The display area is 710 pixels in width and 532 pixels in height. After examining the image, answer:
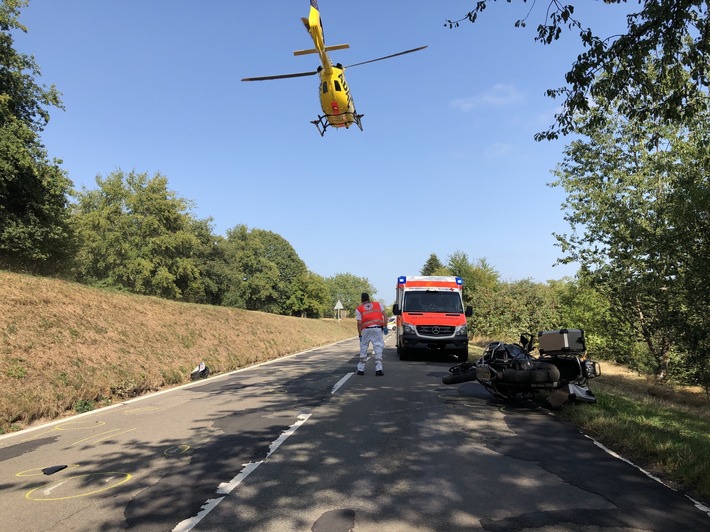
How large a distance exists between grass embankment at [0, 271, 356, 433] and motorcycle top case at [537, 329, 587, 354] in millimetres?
8949

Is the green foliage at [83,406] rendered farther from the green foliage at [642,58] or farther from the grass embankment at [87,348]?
the green foliage at [642,58]

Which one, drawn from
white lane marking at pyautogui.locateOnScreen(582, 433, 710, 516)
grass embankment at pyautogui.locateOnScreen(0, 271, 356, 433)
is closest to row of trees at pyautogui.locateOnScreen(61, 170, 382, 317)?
grass embankment at pyautogui.locateOnScreen(0, 271, 356, 433)

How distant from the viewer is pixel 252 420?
7156mm

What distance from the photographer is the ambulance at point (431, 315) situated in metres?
15.9

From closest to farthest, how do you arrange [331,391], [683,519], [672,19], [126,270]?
[683,519] → [672,19] → [331,391] → [126,270]

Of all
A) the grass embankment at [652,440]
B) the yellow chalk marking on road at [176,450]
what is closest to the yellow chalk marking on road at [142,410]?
the yellow chalk marking on road at [176,450]

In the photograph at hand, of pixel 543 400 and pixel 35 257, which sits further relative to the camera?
pixel 35 257

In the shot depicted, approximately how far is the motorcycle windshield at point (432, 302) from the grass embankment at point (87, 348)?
22.9 ft

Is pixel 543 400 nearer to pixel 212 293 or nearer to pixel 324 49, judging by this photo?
pixel 324 49

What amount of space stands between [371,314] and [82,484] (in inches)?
334

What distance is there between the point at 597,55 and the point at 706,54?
2.20 m

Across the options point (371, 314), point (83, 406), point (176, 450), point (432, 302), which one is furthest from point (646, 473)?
point (432, 302)

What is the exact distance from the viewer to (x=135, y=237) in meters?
47.9

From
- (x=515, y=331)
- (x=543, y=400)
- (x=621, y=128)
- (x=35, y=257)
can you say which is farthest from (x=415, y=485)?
(x=35, y=257)
